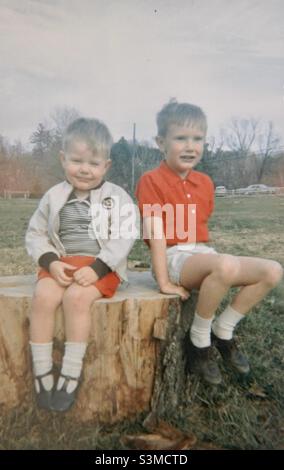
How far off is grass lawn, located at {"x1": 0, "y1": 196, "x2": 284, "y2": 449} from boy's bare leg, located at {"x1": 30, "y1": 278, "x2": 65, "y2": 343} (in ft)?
0.62

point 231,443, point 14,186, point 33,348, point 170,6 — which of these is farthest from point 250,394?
point 170,6

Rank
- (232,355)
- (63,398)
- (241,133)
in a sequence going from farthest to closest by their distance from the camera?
1. (241,133)
2. (232,355)
3. (63,398)

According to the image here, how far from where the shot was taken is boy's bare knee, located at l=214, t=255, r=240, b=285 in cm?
121

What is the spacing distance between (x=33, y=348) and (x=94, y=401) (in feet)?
0.67

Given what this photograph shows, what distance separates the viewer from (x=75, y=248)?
1290 millimetres

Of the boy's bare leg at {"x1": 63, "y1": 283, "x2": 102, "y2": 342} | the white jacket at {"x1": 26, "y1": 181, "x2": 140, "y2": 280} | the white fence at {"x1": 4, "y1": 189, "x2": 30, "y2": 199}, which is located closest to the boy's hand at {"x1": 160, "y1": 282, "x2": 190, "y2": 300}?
the white jacket at {"x1": 26, "y1": 181, "x2": 140, "y2": 280}

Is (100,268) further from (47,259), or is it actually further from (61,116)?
(61,116)

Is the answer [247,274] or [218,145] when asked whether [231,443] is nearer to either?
[247,274]

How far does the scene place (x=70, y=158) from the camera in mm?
1256

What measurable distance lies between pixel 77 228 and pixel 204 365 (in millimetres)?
486

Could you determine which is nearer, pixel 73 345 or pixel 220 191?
pixel 73 345

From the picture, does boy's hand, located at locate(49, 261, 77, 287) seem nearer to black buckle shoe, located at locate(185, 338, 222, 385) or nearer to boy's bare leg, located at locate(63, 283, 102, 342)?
boy's bare leg, located at locate(63, 283, 102, 342)

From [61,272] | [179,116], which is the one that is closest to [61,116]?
[179,116]
